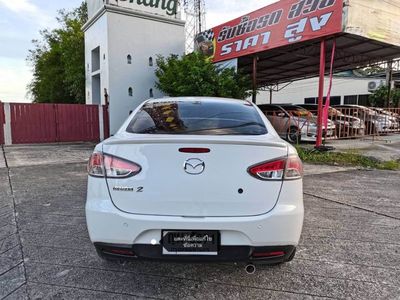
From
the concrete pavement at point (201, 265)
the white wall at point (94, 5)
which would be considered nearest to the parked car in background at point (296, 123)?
the concrete pavement at point (201, 265)

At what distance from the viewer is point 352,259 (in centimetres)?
296

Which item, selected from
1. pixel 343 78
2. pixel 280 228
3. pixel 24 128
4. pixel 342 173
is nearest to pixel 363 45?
pixel 342 173

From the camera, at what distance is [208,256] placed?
2.16 metres

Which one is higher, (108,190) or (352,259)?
(108,190)

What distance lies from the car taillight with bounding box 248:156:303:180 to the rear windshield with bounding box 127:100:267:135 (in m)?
0.40

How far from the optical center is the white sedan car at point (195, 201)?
215cm

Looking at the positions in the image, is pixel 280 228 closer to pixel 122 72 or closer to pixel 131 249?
pixel 131 249

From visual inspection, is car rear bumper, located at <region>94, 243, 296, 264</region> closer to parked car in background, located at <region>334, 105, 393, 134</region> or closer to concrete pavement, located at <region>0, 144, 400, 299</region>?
concrete pavement, located at <region>0, 144, 400, 299</region>

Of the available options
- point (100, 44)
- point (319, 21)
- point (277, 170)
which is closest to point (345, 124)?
point (319, 21)

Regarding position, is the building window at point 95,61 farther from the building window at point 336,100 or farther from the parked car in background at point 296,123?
the building window at point 336,100

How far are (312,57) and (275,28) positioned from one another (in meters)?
4.32

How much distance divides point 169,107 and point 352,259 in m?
2.22

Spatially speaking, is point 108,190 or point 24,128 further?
point 24,128

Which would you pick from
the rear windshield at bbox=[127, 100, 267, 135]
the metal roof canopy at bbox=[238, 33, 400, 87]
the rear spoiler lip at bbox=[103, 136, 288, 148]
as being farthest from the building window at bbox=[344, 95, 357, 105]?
the rear spoiler lip at bbox=[103, 136, 288, 148]
